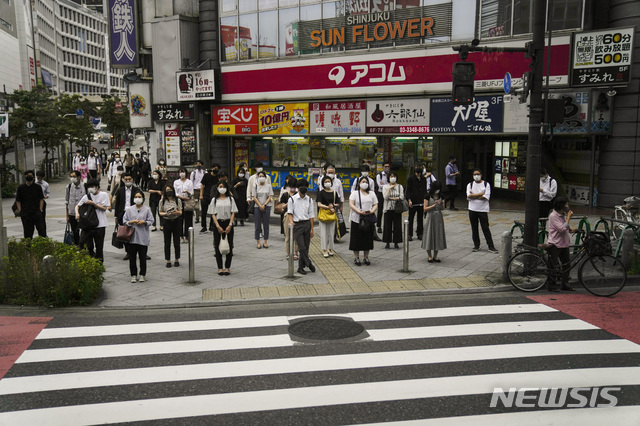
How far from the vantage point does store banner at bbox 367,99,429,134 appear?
21.5 metres

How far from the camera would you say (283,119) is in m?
24.8

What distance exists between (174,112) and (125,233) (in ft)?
56.1

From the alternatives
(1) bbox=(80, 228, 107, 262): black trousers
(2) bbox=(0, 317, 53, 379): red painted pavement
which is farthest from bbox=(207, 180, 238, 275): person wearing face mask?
(2) bbox=(0, 317, 53, 379): red painted pavement

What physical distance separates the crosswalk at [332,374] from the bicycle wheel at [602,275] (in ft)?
5.04

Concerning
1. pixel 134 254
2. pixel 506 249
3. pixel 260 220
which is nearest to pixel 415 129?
pixel 260 220

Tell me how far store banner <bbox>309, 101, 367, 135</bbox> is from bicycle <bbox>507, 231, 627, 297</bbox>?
522 inches

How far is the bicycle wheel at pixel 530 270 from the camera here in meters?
10.3

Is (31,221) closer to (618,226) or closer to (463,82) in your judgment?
(463,82)

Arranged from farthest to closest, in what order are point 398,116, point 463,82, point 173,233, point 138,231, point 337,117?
point 337,117 → point 398,116 → point 173,233 → point 463,82 → point 138,231

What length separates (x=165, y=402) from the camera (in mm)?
→ 5883

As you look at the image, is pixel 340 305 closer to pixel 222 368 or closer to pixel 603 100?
pixel 222 368

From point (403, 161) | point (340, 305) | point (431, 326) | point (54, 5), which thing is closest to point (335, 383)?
point (431, 326)

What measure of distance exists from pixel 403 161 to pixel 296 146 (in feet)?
17.4

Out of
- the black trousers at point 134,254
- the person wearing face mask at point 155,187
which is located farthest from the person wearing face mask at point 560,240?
the person wearing face mask at point 155,187
